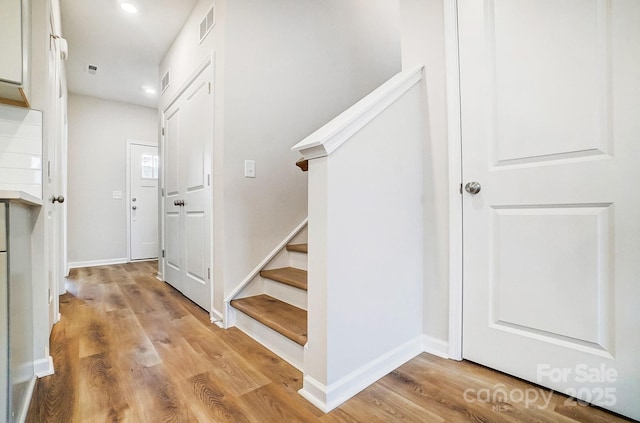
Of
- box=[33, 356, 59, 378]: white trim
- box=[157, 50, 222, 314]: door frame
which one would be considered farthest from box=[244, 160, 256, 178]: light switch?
box=[33, 356, 59, 378]: white trim

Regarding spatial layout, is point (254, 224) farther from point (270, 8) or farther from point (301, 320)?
point (270, 8)

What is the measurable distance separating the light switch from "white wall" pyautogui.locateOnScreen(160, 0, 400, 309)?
3 cm

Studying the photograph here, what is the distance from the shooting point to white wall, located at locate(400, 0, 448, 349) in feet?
5.07

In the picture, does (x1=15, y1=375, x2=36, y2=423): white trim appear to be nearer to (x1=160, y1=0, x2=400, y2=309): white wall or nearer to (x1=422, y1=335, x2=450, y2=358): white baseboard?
(x1=160, y1=0, x2=400, y2=309): white wall

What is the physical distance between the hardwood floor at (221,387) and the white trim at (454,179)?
19 centimetres

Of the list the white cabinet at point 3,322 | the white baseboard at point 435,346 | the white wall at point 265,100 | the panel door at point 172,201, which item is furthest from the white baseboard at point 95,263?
the white baseboard at point 435,346

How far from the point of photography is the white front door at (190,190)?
7.41 feet

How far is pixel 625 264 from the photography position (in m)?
1.07

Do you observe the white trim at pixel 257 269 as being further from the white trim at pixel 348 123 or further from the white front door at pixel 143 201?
the white front door at pixel 143 201

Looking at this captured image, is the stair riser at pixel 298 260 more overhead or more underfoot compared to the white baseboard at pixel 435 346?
more overhead

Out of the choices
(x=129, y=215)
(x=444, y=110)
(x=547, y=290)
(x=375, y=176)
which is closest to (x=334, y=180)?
(x=375, y=176)

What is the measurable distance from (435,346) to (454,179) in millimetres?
892

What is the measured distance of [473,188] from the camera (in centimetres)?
143

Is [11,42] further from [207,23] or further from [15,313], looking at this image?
[207,23]
